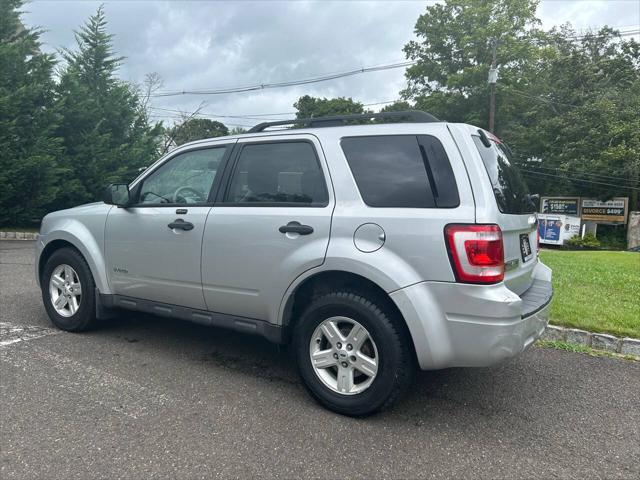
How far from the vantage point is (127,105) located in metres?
17.4

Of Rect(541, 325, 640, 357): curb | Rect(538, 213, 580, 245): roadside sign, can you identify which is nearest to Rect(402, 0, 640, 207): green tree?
Rect(538, 213, 580, 245): roadside sign

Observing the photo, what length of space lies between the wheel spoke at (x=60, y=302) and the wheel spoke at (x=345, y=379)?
3.04 metres

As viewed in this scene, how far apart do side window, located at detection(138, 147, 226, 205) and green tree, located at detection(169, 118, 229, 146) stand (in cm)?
2670

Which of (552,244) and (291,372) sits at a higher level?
(291,372)

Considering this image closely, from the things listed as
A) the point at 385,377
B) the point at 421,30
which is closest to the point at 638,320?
the point at 385,377

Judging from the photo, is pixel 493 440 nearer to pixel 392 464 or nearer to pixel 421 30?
pixel 392 464

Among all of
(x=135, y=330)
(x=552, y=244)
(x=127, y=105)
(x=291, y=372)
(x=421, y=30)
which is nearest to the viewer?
(x=291, y=372)

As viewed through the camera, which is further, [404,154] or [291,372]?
[291,372]

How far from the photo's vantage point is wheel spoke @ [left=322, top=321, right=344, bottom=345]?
9.98ft

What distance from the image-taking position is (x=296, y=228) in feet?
10.4

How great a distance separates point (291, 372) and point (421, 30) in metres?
37.9

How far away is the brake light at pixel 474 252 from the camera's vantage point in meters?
2.66

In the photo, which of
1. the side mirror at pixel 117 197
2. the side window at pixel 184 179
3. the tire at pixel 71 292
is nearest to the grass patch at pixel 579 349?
the side window at pixel 184 179

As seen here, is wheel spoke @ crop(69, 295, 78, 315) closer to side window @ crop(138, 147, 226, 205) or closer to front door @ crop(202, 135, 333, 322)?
side window @ crop(138, 147, 226, 205)
